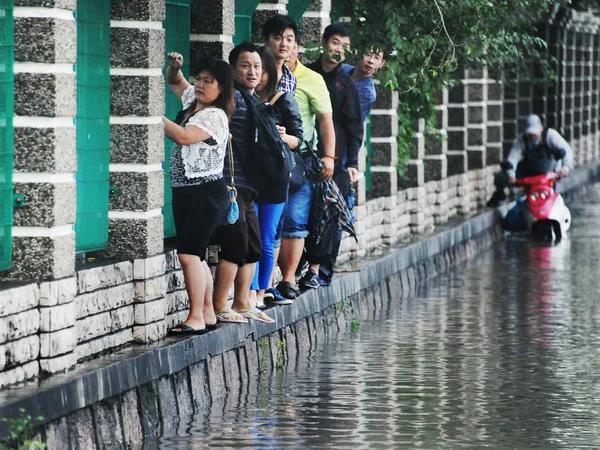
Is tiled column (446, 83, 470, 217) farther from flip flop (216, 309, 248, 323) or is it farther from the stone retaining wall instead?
flip flop (216, 309, 248, 323)

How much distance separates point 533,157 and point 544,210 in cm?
93

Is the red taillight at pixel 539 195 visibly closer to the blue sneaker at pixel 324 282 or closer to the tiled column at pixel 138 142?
the blue sneaker at pixel 324 282

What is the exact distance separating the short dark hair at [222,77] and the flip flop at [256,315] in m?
1.59

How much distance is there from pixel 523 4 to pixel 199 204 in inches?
326

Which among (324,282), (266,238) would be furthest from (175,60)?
(324,282)

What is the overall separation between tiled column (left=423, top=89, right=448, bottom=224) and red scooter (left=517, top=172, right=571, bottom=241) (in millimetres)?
1850

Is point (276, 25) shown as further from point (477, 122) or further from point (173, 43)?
point (477, 122)

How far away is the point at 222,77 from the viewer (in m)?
12.5

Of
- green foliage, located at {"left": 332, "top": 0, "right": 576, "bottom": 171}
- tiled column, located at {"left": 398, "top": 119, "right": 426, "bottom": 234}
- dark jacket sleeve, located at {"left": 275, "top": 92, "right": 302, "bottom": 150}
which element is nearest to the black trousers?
green foliage, located at {"left": 332, "top": 0, "right": 576, "bottom": 171}

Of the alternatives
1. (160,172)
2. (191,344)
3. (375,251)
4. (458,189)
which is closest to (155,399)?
(191,344)

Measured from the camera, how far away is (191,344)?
12.1m

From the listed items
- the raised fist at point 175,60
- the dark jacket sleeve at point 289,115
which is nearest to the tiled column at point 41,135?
the raised fist at point 175,60

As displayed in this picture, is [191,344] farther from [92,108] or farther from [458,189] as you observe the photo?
[458,189]

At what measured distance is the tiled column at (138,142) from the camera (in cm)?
1227
